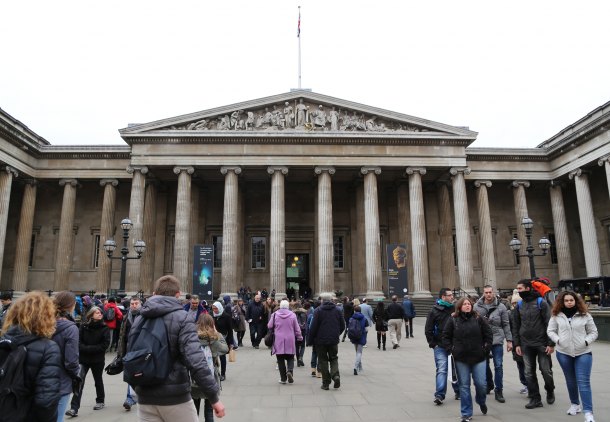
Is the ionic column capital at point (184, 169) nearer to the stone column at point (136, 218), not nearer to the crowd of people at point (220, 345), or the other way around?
the stone column at point (136, 218)

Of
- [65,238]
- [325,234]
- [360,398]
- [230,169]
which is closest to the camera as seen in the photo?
[360,398]

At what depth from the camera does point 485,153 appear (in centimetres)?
3338

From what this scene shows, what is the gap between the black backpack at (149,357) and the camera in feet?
11.5

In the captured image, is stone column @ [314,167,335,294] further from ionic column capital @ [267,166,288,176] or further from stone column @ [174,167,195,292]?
stone column @ [174,167,195,292]

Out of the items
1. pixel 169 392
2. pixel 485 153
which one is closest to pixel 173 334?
pixel 169 392

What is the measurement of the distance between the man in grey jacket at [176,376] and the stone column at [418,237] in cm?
2648

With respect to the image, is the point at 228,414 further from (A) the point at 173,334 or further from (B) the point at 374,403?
(A) the point at 173,334

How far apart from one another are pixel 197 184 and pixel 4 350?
30511mm

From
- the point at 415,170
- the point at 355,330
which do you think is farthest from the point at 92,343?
the point at 415,170

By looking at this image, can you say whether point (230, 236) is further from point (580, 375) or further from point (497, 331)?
point (580, 375)

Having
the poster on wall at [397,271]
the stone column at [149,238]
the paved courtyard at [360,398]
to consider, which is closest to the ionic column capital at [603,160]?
the poster on wall at [397,271]

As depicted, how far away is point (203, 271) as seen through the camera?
84.4ft

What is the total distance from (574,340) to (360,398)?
3810 millimetres

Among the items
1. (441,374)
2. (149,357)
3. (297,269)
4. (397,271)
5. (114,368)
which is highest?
(297,269)
